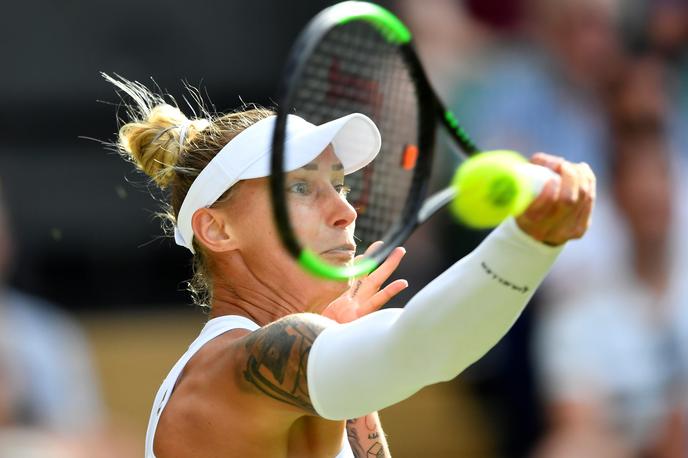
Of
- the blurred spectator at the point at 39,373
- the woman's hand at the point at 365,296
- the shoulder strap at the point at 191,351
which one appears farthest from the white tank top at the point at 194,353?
the blurred spectator at the point at 39,373

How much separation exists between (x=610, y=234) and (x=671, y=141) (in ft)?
1.81

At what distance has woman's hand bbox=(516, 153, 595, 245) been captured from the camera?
207 cm

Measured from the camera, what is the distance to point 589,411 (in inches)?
184

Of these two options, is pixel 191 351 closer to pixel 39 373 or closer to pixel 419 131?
pixel 419 131

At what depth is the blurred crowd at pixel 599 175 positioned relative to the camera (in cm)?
470

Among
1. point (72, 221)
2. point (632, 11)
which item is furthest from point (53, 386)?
point (632, 11)

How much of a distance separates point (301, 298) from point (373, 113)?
1.66ft

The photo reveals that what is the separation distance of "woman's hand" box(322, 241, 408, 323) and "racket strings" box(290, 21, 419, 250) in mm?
262

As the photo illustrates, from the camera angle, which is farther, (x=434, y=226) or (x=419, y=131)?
(x=434, y=226)

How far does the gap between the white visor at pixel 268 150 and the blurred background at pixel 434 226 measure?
1346 millimetres

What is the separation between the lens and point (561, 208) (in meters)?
2.07

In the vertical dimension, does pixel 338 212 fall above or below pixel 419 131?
below

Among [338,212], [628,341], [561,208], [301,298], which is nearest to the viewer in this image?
[561,208]

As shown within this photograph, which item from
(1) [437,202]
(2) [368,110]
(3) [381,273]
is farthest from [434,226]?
(1) [437,202]
